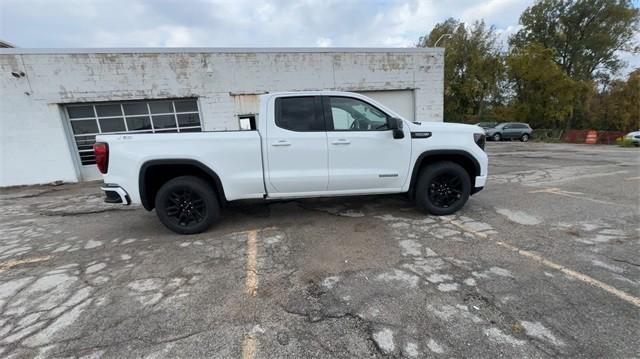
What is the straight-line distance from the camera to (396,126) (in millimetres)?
3996

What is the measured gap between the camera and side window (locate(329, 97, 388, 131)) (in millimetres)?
4160

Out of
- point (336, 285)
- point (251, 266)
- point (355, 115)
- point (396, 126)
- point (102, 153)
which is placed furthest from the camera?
point (355, 115)

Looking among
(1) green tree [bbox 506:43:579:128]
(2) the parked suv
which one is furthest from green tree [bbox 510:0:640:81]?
(2) the parked suv

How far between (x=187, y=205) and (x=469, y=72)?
35.9 m

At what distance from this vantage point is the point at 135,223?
4871 millimetres

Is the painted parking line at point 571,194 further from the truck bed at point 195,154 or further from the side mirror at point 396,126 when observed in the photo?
the truck bed at point 195,154

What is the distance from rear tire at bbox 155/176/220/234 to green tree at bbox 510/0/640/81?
40.6 m

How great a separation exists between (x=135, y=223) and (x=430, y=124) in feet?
16.6

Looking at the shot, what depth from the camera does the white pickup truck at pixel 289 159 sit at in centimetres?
381

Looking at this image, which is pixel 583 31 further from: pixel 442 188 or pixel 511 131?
pixel 442 188

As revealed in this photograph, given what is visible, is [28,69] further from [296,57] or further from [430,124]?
[430,124]

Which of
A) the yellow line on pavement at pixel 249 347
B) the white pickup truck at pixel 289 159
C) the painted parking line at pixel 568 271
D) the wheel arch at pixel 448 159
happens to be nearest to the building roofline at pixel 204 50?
the white pickup truck at pixel 289 159

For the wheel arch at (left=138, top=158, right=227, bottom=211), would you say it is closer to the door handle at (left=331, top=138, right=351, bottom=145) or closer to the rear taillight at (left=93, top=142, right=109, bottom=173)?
the rear taillight at (left=93, top=142, right=109, bottom=173)

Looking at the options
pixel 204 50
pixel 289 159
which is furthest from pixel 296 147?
pixel 204 50
